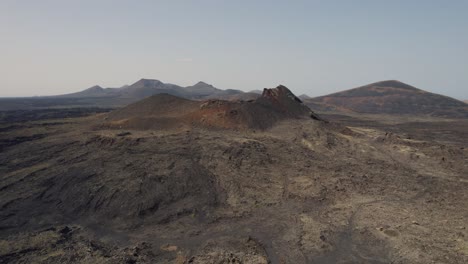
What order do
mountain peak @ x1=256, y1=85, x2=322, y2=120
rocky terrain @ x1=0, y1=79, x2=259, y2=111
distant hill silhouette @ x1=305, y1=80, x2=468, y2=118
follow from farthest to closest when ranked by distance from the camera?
1. rocky terrain @ x1=0, y1=79, x2=259, y2=111
2. distant hill silhouette @ x1=305, y1=80, x2=468, y2=118
3. mountain peak @ x1=256, y1=85, x2=322, y2=120

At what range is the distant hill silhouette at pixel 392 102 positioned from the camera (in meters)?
75.1

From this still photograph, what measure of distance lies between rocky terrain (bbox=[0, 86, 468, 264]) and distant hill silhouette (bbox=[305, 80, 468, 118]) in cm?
5591

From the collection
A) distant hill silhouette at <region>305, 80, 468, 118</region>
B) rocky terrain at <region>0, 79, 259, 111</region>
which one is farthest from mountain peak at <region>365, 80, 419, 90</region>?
rocky terrain at <region>0, 79, 259, 111</region>

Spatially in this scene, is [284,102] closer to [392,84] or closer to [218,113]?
[218,113]

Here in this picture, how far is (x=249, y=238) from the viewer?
13.6 m

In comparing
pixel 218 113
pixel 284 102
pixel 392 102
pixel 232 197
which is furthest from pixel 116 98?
pixel 232 197

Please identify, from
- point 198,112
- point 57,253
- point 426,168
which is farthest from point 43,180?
point 426,168

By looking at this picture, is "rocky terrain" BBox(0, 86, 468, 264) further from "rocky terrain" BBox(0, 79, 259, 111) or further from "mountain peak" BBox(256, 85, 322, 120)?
"rocky terrain" BBox(0, 79, 259, 111)

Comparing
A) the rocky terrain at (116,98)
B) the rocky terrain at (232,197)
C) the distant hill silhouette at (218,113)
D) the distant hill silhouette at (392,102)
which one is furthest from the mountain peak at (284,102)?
the distant hill silhouette at (392,102)

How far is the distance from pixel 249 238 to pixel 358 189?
27.1 ft

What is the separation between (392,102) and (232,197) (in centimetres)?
7885

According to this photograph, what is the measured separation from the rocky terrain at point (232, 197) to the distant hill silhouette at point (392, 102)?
5591 cm

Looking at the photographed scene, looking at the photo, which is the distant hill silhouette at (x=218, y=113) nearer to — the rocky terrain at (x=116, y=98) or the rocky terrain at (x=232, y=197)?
the rocky terrain at (x=232, y=197)

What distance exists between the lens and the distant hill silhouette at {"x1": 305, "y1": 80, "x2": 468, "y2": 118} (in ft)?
246
